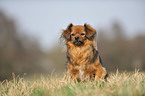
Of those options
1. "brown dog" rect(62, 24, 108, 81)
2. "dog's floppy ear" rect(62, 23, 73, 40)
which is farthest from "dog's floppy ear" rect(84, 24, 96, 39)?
"dog's floppy ear" rect(62, 23, 73, 40)

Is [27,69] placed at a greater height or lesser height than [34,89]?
lesser

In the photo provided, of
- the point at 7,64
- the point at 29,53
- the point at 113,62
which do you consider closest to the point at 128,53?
the point at 113,62

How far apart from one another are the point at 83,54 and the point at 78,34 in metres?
0.68

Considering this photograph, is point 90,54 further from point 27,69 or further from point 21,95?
point 27,69

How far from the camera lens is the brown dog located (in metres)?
5.66

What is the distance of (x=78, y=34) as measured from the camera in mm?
5777

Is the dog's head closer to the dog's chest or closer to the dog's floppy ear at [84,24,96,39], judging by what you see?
the dog's floppy ear at [84,24,96,39]

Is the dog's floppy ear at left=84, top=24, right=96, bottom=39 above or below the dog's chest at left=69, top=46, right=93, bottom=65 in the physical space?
above

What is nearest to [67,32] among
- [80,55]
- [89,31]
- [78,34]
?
[78,34]

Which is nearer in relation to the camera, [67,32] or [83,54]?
[83,54]

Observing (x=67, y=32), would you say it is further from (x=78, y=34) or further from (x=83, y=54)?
(x=83, y=54)

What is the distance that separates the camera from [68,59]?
605cm

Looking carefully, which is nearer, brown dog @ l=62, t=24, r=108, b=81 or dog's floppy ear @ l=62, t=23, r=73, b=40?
→ brown dog @ l=62, t=24, r=108, b=81

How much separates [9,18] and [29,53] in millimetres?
5057
